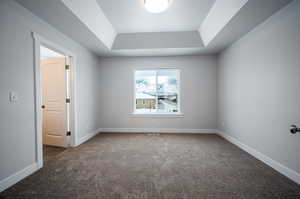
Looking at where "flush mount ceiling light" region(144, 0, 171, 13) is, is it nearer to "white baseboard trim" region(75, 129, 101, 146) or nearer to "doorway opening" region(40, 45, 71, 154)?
"doorway opening" region(40, 45, 71, 154)

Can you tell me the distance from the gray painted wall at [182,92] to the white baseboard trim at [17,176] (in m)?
2.26

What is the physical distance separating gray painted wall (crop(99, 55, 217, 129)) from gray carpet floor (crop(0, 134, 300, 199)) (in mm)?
1220

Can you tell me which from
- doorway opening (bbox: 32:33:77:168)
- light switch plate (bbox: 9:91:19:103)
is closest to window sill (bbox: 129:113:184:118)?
doorway opening (bbox: 32:33:77:168)

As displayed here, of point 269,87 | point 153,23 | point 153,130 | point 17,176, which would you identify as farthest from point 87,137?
point 269,87

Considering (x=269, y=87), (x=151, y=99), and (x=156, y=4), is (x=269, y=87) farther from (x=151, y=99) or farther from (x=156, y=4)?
(x=151, y=99)

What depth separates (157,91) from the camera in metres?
4.18

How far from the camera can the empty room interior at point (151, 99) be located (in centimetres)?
165

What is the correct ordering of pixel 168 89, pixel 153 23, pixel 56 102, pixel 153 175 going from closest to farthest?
1. pixel 153 175
2. pixel 153 23
3. pixel 56 102
4. pixel 168 89

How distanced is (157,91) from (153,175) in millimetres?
2706

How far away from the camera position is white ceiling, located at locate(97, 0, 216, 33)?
2279 millimetres

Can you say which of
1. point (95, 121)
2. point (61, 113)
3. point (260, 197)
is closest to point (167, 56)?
point (95, 121)

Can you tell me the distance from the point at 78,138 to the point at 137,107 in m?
1.90

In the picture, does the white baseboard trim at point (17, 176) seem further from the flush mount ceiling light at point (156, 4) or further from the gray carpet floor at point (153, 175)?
the flush mount ceiling light at point (156, 4)

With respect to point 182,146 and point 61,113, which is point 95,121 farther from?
point 182,146
